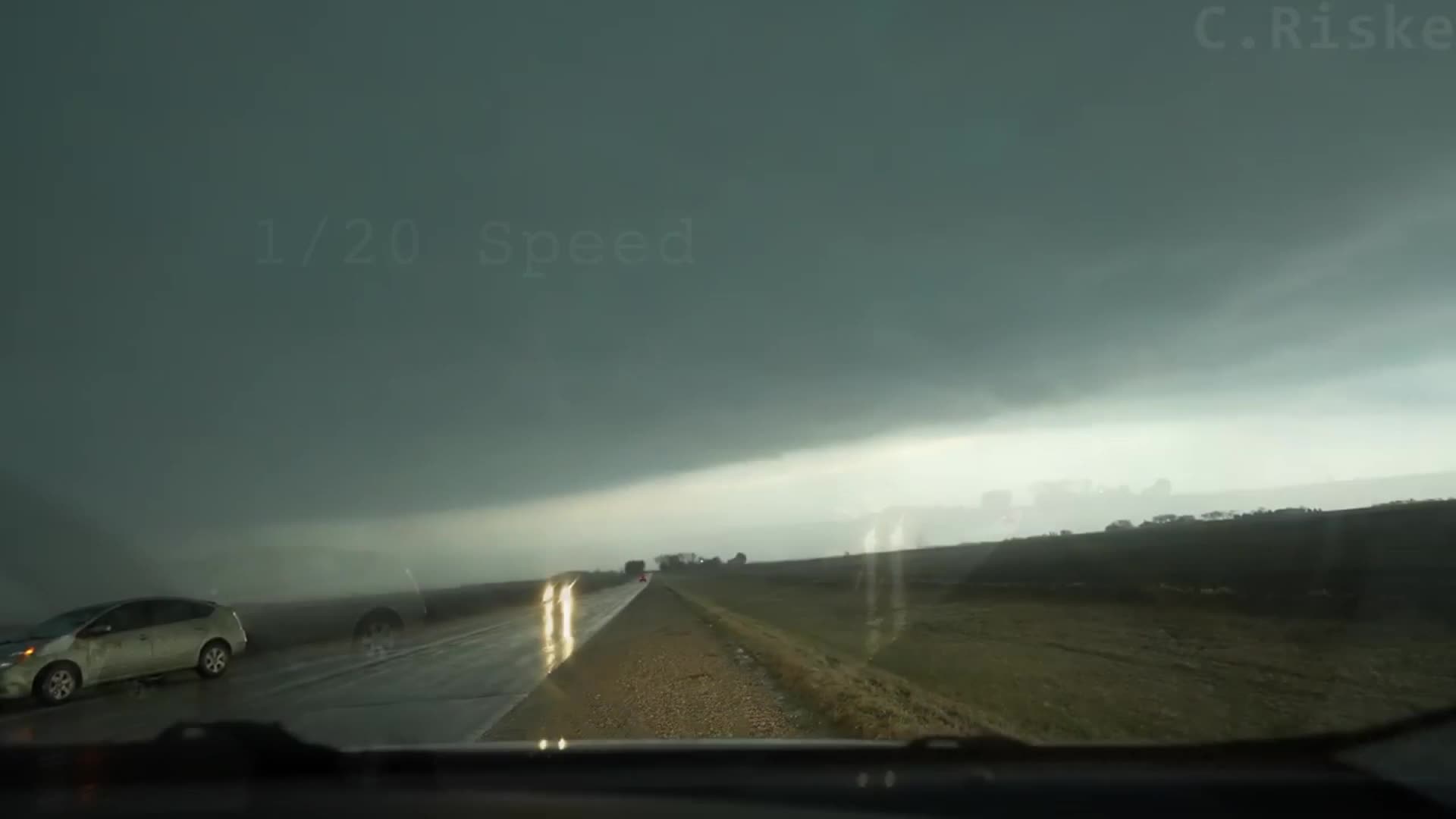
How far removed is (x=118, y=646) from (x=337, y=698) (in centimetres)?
638

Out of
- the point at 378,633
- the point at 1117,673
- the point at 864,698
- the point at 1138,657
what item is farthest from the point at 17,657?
the point at 1138,657

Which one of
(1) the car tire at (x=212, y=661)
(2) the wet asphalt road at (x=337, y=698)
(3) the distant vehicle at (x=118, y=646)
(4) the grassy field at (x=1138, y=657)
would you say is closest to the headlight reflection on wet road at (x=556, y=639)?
(2) the wet asphalt road at (x=337, y=698)

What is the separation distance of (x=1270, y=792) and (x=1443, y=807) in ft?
2.16

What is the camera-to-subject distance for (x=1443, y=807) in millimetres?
4266

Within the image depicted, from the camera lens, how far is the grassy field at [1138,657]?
1216 cm

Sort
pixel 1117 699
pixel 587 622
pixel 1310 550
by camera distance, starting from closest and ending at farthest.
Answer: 1. pixel 1117 699
2. pixel 587 622
3. pixel 1310 550

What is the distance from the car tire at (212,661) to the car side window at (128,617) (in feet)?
4.52

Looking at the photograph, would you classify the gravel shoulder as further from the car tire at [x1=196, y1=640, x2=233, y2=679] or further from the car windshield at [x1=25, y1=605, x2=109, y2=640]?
the car windshield at [x1=25, y1=605, x2=109, y2=640]

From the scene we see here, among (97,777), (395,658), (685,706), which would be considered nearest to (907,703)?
(685,706)

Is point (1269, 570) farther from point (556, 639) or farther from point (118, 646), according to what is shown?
point (118, 646)

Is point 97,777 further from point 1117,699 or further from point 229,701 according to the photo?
point 1117,699

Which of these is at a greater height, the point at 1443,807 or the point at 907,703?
the point at 1443,807

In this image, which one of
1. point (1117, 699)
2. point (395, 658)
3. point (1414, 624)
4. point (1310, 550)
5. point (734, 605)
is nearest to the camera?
point (1117, 699)

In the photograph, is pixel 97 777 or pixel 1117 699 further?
pixel 1117 699
